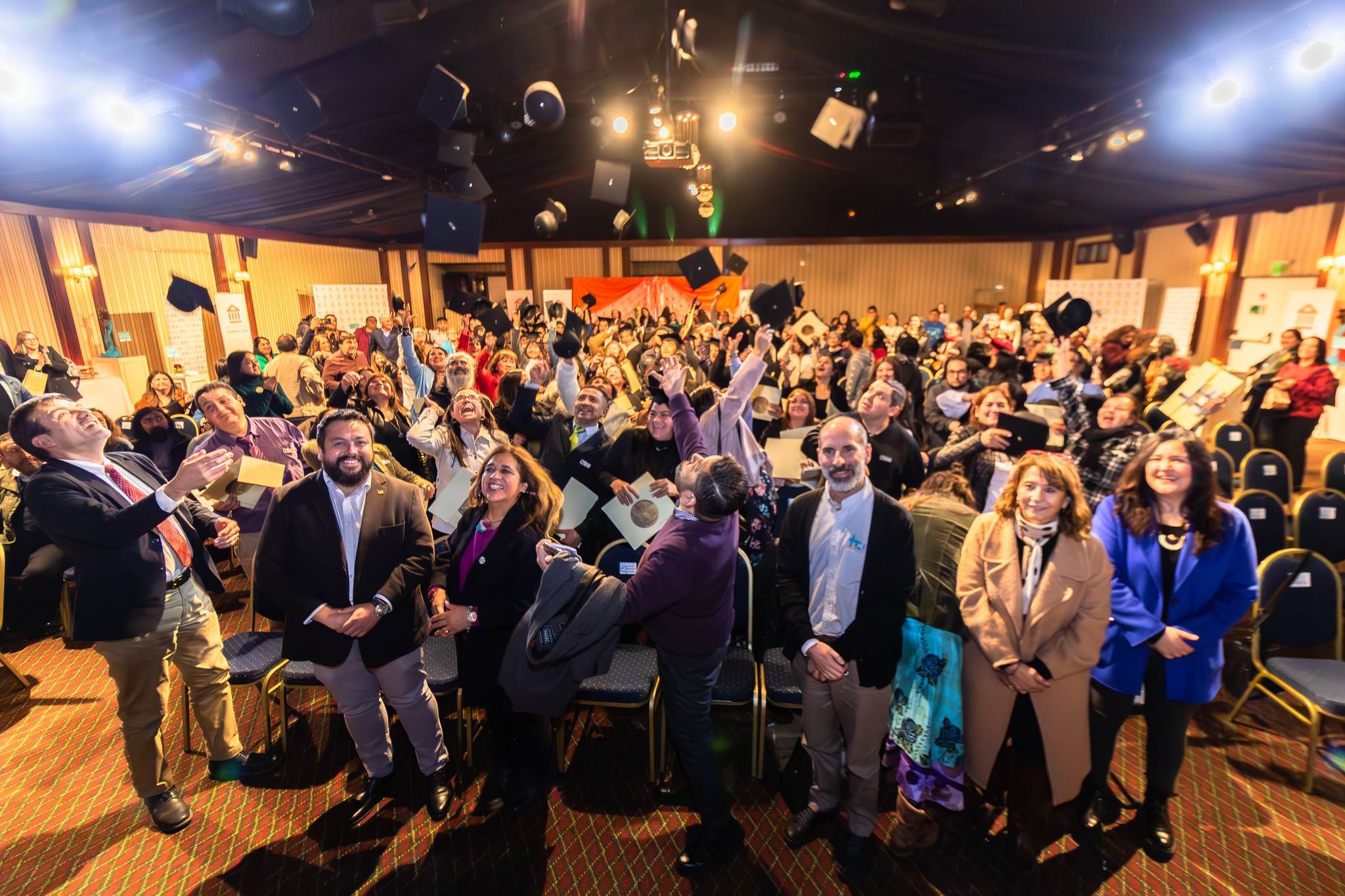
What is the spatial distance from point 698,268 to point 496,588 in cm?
471

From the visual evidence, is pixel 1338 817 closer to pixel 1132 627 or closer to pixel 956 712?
pixel 1132 627

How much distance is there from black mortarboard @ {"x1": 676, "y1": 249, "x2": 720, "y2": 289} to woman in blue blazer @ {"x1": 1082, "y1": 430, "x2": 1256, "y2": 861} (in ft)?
14.9

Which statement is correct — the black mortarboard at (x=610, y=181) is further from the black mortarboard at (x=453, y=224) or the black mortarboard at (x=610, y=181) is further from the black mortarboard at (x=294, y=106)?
the black mortarboard at (x=453, y=224)

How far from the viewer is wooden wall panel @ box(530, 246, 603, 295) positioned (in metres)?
16.0

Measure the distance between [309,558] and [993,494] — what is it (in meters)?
2.93

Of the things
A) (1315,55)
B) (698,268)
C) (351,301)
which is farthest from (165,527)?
(351,301)

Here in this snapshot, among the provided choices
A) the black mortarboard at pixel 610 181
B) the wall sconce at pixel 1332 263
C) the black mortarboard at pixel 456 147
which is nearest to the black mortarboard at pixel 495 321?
the black mortarboard at pixel 610 181

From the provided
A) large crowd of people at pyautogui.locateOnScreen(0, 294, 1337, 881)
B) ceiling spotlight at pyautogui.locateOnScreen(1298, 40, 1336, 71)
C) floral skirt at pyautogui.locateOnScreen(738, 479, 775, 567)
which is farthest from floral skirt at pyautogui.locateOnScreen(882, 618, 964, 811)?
ceiling spotlight at pyautogui.locateOnScreen(1298, 40, 1336, 71)

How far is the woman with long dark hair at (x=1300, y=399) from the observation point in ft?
17.1

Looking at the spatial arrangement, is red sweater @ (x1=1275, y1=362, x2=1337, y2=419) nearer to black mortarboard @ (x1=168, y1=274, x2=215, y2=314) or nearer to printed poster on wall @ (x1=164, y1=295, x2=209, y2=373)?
black mortarboard @ (x1=168, y1=274, x2=215, y2=314)

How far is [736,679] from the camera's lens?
8.25ft

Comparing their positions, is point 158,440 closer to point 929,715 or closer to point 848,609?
point 848,609

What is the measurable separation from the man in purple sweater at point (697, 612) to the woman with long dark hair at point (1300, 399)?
6.01m

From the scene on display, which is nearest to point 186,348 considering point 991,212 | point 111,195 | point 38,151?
point 111,195
